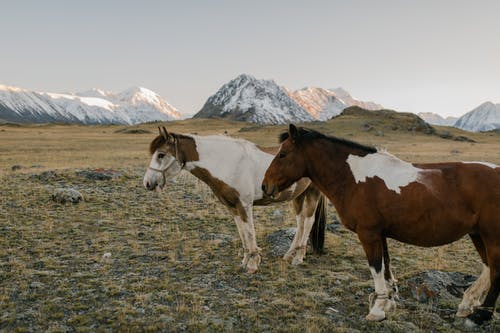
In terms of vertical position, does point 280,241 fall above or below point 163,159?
below

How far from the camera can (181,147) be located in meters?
7.63

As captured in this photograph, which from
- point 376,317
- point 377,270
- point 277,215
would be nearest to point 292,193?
point 377,270

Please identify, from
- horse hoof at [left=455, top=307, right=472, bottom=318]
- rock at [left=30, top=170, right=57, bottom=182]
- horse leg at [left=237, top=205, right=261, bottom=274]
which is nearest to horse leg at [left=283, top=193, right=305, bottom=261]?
horse leg at [left=237, top=205, right=261, bottom=274]

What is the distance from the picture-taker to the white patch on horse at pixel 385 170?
17.4ft

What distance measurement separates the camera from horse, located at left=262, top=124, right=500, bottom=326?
5.03 m

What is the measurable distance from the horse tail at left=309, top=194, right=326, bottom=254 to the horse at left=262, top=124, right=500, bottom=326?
273 centimetres

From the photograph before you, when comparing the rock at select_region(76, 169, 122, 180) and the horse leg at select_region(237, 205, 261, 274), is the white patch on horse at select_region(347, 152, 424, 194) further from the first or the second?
the rock at select_region(76, 169, 122, 180)

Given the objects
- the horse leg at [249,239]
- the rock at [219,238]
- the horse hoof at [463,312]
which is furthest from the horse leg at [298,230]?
the horse hoof at [463,312]

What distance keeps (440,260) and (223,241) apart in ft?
18.3

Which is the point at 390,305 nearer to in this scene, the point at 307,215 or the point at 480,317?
the point at 480,317

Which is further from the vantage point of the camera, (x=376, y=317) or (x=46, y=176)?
(x=46, y=176)

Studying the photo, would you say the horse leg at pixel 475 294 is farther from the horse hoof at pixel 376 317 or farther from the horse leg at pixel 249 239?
the horse leg at pixel 249 239

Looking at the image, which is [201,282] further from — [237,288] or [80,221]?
[80,221]

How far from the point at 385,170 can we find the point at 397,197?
1.60 ft
